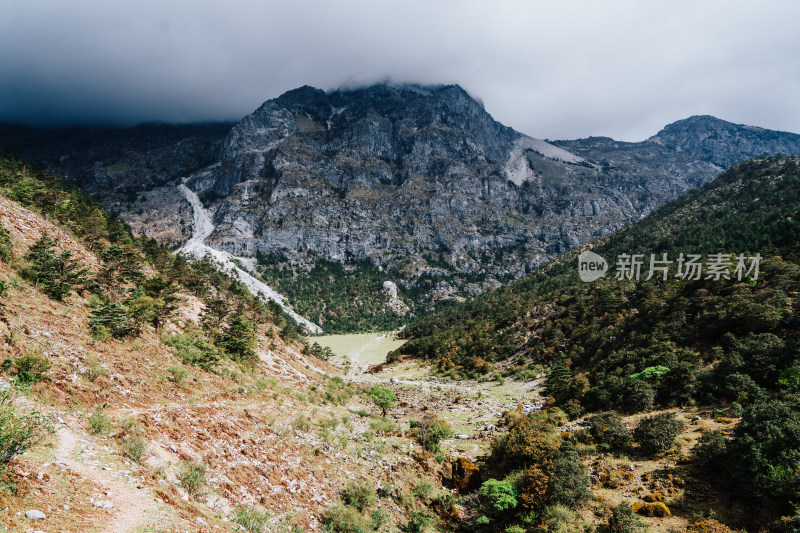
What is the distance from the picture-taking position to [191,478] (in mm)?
10961

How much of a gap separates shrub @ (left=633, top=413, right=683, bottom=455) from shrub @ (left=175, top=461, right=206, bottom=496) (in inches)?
902

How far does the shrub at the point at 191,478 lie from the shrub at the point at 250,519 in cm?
139

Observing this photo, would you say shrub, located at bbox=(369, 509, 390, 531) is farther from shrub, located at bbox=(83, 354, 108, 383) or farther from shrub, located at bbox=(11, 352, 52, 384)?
shrub, located at bbox=(11, 352, 52, 384)

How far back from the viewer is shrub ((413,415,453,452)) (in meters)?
23.7

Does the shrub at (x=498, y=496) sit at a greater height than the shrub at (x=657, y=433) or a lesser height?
lesser

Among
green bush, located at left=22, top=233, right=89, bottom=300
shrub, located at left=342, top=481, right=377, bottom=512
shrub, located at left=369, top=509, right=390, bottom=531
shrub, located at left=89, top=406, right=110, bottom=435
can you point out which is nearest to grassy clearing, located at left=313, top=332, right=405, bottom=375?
green bush, located at left=22, top=233, right=89, bottom=300

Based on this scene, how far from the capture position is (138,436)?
1128 cm

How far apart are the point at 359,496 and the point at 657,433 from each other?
17292 millimetres

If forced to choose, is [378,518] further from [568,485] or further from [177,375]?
[177,375]

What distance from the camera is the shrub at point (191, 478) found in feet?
35.3

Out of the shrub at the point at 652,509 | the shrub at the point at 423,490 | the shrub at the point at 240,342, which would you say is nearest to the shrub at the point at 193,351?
the shrub at the point at 240,342

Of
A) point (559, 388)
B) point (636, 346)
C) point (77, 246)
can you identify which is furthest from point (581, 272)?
point (77, 246)

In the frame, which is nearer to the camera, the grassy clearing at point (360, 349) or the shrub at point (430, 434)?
the shrub at point (430, 434)

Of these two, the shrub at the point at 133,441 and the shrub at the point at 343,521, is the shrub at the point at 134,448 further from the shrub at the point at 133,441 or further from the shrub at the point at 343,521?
the shrub at the point at 343,521
